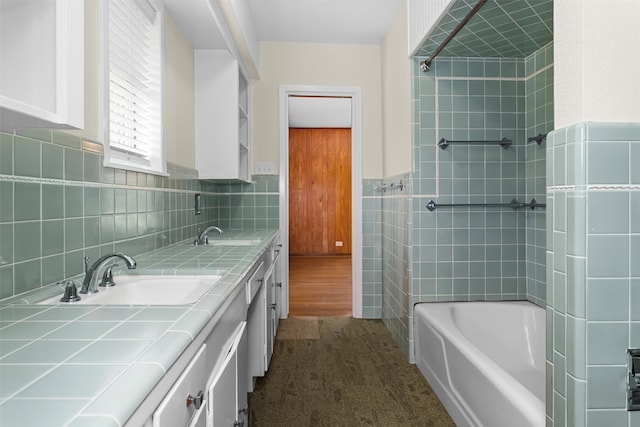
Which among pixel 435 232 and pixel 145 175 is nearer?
pixel 145 175

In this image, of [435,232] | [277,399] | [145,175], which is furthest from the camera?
[435,232]

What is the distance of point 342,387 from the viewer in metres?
2.16

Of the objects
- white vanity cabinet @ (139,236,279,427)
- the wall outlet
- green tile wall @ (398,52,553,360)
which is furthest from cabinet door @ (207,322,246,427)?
the wall outlet

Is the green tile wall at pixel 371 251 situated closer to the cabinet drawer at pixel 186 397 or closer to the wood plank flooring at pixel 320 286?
the wood plank flooring at pixel 320 286

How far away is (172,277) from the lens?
1.34 metres

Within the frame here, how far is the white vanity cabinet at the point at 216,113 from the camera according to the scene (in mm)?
2598

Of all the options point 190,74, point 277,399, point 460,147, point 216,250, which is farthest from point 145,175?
point 460,147

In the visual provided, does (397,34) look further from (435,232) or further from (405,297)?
(405,297)

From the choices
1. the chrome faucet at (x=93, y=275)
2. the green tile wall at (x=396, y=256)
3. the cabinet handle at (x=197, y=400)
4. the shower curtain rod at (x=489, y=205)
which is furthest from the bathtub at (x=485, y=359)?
the chrome faucet at (x=93, y=275)

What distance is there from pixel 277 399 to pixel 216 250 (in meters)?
0.89

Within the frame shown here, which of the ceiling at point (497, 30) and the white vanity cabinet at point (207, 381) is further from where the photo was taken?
the ceiling at point (497, 30)

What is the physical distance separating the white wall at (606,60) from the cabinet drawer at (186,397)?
3.51 feet

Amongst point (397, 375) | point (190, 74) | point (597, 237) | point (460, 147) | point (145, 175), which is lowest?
point (397, 375)

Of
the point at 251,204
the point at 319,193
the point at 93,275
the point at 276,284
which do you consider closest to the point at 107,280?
the point at 93,275
